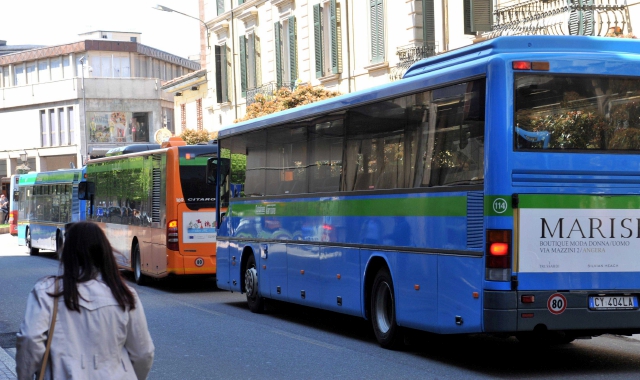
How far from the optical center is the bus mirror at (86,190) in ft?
90.7

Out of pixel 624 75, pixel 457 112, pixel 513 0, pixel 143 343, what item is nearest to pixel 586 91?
pixel 624 75

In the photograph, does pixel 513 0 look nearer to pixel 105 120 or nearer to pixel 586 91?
pixel 586 91

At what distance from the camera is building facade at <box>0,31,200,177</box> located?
266ft

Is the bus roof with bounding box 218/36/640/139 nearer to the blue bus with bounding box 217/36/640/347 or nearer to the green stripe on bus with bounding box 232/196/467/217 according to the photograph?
the blue bus with bounding box 217/36/640/347

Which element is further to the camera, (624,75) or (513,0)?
(513,0)

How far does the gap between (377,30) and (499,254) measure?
67.5 ft

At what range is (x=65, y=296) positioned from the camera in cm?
A: 482

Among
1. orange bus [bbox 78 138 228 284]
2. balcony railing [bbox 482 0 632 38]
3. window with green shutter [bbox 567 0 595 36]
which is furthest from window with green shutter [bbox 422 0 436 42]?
orange bus [bbox 78 138 228 284]

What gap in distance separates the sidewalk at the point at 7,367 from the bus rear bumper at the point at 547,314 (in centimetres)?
438

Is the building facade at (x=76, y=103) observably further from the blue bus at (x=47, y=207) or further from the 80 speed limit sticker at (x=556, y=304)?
the 80 speed limit sticker at (x=556, y=304)

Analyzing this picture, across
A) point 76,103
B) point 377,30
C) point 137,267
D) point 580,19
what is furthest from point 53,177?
point 76,103

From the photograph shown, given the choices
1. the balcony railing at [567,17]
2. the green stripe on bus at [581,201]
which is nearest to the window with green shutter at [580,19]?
the balcony railing at [567,17]

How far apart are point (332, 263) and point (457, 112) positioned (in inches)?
149

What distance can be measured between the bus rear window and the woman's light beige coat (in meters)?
5.74
